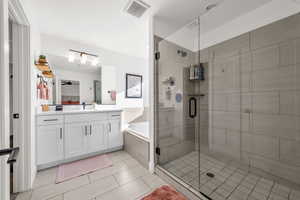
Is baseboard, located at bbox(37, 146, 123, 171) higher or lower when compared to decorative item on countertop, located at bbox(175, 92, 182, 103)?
lower

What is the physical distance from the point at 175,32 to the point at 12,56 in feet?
7.32

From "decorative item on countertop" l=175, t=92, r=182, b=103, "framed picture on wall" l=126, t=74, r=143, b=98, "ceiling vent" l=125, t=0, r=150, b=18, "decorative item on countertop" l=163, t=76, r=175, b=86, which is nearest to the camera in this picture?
"ceiling vent" l=125, t=0, r=150, b=18

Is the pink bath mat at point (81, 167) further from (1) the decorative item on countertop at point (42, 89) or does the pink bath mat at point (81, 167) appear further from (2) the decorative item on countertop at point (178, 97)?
(2) the decorative item on countertop at point (178, 97)

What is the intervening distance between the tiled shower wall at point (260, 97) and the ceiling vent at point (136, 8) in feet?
4.28

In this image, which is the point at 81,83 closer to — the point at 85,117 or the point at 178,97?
the point at 85,117

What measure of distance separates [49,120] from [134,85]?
1.85 metres

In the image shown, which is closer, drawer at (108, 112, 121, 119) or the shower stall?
the shower stall

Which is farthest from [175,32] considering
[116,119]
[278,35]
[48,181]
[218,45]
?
[48,181]

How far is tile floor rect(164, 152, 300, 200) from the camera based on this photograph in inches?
51.0

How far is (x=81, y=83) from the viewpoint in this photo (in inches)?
95.5

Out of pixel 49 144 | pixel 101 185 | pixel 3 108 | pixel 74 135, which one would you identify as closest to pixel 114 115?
pixel 74 135

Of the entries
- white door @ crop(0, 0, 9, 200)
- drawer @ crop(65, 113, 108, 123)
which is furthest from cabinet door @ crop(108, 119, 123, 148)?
white door @ crop(0, 0, 9, 200)

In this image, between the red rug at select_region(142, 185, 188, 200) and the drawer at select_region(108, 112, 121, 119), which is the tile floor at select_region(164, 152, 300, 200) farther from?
the drawer at select_region(108, 112, 121, 119)

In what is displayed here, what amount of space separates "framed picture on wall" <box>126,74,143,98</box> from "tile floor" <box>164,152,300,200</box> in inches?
71.9
